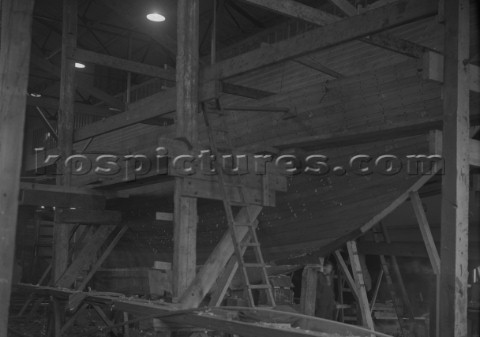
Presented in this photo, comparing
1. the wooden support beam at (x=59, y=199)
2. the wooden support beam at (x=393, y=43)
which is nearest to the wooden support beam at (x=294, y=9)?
the wooden support beam at (x=393, y=43)

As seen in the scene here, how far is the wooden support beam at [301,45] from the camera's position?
4.85 meters

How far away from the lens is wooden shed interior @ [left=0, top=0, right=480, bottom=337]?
4.94 m

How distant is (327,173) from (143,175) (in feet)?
7.01

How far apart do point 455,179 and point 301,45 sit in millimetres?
1844

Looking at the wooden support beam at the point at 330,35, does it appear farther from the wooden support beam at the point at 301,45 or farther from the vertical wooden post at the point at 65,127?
the vertical wooden post at the point at 65,127

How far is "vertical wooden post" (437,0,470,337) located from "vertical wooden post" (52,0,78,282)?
19.3 feet

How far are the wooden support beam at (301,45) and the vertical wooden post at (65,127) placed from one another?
1.90m

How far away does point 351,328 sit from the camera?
4.98 m

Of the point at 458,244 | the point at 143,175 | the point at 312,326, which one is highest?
the point at 143,175

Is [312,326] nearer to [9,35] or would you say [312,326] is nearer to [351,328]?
[351,328]

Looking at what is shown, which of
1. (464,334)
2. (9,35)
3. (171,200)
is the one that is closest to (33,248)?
(171,200)

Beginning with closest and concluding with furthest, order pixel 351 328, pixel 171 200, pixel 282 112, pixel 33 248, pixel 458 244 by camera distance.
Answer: pixel 458 244 < pixel 351 328 < pixel 282 112 < pixel 171 200 < pixel 33 248

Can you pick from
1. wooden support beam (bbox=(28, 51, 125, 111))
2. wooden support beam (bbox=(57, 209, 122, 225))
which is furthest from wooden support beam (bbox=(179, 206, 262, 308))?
wooden support beam (bbox=(28, 51, 125, 111))

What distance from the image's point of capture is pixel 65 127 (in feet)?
30.7
